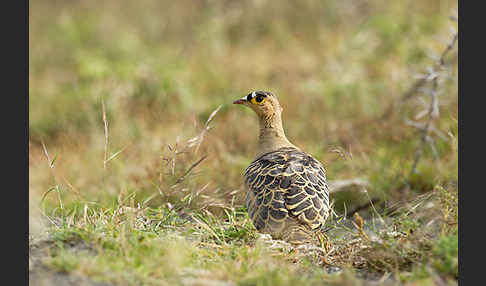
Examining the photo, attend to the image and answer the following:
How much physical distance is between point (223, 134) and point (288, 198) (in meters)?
3.49

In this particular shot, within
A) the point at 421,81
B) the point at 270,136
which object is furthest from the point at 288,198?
Answer: the point at 421,81

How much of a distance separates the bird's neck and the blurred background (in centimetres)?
56

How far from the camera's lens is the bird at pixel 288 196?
13.3 feet

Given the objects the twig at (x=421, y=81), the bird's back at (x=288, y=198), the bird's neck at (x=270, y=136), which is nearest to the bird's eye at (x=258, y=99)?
the bird's neck at (x=270, y=136)

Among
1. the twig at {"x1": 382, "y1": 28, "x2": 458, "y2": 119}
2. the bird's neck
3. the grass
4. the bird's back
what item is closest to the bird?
the bird's back

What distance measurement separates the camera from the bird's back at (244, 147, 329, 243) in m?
4.07

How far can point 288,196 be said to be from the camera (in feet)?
13.6

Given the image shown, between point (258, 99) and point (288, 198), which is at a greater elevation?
point (258, 99)

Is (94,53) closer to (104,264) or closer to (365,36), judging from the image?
(365,36)

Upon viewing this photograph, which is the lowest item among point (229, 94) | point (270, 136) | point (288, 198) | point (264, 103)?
point (288, 198)

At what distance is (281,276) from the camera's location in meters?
3.21

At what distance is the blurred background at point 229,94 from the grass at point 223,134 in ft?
0.11

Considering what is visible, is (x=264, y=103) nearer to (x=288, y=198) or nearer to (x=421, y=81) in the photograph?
(x=288, y=198)

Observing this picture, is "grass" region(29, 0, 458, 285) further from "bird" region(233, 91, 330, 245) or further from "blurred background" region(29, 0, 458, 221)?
"bird" region(233, 91, 330, 245)
